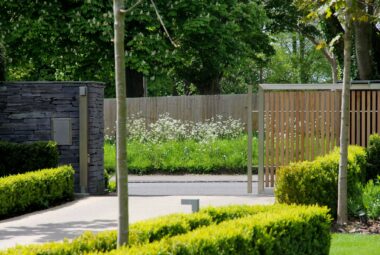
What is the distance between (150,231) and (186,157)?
16.7 m

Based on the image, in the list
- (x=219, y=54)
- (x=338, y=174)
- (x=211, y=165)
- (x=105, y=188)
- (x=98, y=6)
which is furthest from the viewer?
(x=219, y=54)

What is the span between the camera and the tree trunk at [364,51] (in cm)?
2148

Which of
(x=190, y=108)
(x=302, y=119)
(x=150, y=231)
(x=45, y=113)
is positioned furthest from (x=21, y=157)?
(x=190, y=108)

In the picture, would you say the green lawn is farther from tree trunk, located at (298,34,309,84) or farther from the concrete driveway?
tree trunk, located at (298,34,309,84)

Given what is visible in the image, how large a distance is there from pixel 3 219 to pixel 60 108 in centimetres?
403

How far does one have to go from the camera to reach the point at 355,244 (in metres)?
9.33

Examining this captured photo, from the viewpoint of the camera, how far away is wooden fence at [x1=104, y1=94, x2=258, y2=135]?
29188mm

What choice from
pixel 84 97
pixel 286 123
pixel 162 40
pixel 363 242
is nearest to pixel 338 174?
pixel 363 242

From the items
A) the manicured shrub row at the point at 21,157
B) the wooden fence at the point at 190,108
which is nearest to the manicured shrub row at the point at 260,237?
the manicured shrub row at the point at 21,157

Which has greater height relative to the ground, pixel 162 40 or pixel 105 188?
pixel 162 40

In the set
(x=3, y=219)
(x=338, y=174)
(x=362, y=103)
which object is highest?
(x=362, y=103)

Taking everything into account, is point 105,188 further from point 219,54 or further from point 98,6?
point 219,54

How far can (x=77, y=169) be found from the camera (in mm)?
15984

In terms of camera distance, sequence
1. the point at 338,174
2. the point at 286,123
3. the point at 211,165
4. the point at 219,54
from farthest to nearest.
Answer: the point at 219,54, the point at 211,165, the point at 286,123, the point at 338,174
